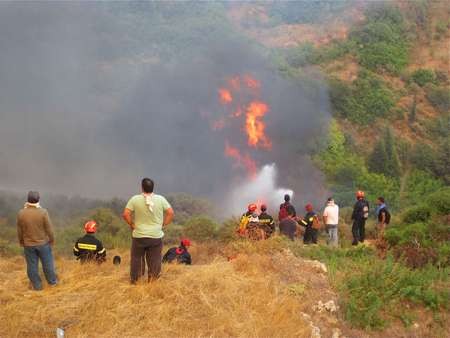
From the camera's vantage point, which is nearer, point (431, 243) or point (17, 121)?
point (431, 243)

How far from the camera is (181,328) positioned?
19.8 ft

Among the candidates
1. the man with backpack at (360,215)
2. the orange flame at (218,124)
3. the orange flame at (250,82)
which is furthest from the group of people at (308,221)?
the orange flame at (250,82)

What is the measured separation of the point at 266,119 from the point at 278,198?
10709mm

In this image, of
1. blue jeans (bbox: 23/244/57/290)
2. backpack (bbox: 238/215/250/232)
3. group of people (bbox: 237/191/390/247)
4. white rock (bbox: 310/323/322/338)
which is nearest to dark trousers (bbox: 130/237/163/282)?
blue jeans (bbox: 23/244/57/290)

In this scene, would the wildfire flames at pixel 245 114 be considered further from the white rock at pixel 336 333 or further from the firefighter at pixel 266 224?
the white rock at pixel 336 333

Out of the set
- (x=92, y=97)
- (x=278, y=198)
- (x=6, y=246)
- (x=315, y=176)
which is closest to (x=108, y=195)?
(x=278, y=198)

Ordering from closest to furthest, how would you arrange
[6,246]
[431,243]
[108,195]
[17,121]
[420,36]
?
[431,243], [6,246], [108,195], [17,121], [420,36]

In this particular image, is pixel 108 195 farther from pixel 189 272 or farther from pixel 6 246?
pixel 189 272

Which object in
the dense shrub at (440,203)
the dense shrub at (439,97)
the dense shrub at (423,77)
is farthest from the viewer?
the dense shrub at (423,77)

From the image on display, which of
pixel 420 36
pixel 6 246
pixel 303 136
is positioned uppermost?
pixel 420 36

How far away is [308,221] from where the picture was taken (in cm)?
1261

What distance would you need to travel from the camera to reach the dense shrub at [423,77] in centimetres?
4681

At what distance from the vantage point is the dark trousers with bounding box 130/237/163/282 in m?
6.80

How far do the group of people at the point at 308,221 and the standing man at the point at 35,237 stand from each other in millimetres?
4681
